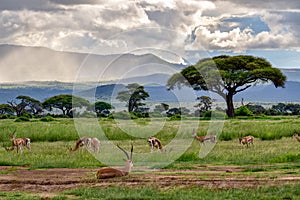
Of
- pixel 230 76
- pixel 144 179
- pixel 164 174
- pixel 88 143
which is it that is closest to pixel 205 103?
pixel 230 76

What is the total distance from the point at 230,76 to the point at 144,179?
4156cm

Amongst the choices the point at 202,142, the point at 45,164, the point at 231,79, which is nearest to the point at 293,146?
the point at 202,142

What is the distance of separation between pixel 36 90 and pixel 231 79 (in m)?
143

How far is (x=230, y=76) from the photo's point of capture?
5497 centimetres

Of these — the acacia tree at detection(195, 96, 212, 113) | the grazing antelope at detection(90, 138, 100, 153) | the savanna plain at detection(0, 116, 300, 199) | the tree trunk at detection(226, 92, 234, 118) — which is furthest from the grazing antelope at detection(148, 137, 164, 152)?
the acacia tree at detection(195, 96, 212, 113)

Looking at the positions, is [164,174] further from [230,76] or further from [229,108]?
[230,76]

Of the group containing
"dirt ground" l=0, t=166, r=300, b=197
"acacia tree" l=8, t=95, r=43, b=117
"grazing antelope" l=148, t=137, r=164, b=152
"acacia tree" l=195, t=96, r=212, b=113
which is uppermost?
"acacia tree" l=8, t=95, r=43, b=117

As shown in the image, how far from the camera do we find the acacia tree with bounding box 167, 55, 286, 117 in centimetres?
5391

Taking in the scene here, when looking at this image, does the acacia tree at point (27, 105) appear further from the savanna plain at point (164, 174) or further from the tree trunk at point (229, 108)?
the savanna plain at point (164, 174)

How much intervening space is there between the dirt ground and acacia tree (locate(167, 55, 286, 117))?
36.7 meters

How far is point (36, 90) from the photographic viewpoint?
192 metres

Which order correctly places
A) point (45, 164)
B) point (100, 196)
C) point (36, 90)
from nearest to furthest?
point (100, 196), point (45, 164), point (36, 90)

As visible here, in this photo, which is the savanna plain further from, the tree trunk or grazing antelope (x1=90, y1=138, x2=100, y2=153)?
the tree trunk

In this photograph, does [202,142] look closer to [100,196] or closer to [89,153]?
[89,153]
